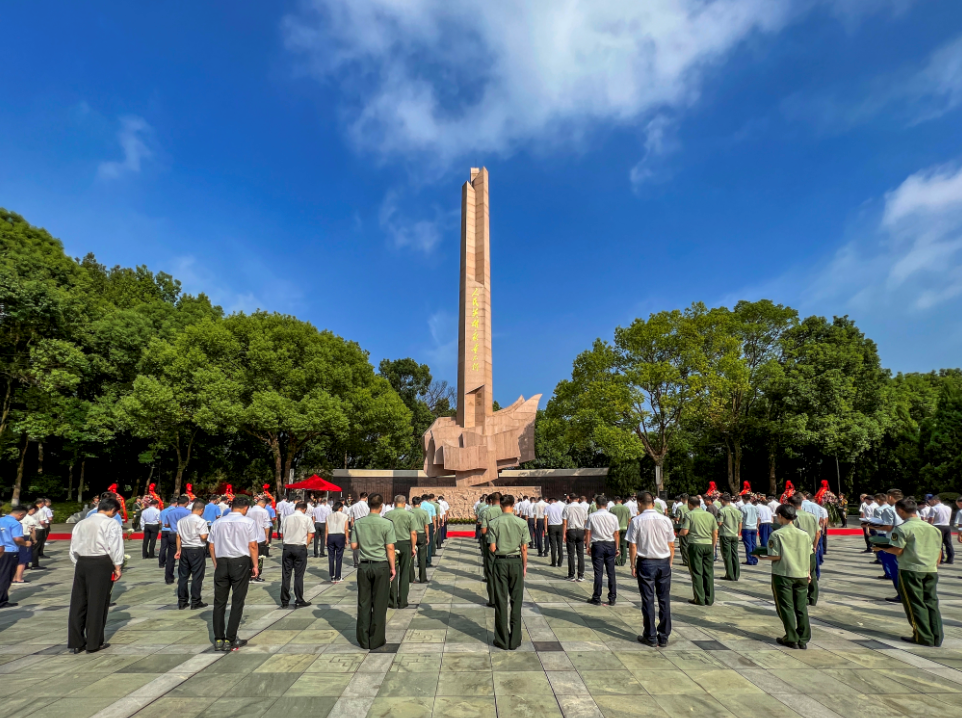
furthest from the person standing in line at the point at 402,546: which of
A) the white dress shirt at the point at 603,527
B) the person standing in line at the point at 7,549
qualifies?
the person standing in line at the point at 7,549

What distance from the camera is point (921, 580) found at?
5.89 m

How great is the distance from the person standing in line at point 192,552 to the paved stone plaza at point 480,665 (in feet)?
1.15

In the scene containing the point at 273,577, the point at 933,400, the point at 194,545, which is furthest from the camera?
the point at 933,400

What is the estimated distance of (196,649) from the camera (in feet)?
19.1

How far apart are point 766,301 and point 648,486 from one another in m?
12.7

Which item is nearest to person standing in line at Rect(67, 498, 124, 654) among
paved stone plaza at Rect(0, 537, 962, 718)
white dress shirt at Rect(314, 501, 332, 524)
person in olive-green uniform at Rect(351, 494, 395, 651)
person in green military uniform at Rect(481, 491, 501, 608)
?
paved stone plaza at Rect(0, 537, 962, 718)

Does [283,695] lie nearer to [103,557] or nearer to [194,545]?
[103,557]

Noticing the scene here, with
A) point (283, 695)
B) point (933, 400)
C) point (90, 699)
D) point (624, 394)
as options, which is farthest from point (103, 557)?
point (933, 400)

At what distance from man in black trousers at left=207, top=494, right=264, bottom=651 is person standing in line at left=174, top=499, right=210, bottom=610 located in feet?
6.64

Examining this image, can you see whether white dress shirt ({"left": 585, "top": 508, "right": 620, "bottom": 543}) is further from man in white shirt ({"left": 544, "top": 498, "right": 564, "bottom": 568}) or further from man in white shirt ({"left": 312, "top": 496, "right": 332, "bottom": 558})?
man in white shirt ({"left": 312, "top": 496, "right": 332, "bottom": 558})

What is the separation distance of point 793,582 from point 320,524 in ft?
35.7

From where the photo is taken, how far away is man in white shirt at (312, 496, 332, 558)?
1318cm

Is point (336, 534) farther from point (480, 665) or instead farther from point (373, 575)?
point (480, 665)

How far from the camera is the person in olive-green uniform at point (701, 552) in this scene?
779cm
